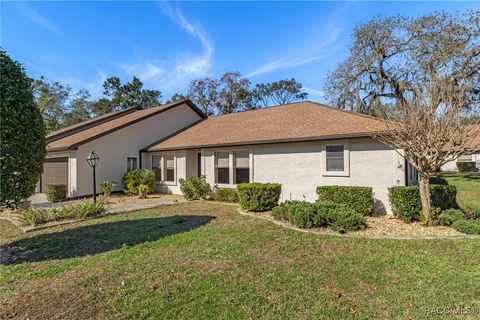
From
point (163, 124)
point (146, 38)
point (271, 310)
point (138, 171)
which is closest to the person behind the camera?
point (271, 310)

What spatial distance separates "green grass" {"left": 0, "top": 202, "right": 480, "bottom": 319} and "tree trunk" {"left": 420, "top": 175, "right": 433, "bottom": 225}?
146 centimetres

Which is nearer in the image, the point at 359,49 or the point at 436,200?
the point at 436,200

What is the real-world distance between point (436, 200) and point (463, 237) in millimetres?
2317

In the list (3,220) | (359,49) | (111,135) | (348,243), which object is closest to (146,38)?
(111,135)

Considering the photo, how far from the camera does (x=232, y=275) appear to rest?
4.71 meters

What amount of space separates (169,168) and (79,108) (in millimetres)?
37088

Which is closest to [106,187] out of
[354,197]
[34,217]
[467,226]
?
[34,217]

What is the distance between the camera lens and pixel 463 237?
6.50 meters

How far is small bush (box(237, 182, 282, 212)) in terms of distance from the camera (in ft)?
34.5

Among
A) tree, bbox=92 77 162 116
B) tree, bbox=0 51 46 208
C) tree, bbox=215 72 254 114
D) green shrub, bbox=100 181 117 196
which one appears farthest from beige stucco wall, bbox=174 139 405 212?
tree, bbox=92 77 162 116

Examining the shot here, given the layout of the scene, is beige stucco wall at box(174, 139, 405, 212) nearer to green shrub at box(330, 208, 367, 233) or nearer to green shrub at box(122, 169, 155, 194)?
green shrub at box(330, 208, 367, 233)

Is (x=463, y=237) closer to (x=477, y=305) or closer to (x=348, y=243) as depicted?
(x=348, y=243)

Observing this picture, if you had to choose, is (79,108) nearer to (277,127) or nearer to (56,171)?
(56,171)

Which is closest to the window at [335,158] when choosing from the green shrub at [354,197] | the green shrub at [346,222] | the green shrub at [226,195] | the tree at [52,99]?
the green shrub at [354,197]
